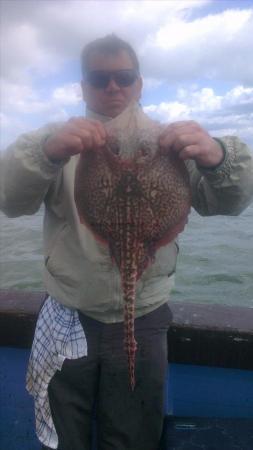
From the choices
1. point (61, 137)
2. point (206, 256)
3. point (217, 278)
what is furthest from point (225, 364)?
point (206, 256)

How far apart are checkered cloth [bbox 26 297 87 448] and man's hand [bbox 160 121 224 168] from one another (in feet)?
4.14

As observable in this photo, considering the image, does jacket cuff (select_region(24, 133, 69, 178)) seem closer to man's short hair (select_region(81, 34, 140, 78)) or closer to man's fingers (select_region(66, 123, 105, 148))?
man's fingers (select_region(66, 123, 105, 148))

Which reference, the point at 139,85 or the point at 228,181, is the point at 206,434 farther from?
the point at 139,85

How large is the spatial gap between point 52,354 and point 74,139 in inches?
56.4

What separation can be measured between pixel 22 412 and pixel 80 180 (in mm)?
2440

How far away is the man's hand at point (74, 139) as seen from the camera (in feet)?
6.38

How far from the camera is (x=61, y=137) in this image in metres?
2.07

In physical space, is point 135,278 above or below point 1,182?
below

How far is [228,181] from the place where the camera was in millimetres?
2307

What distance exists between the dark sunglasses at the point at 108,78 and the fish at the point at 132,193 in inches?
22.1

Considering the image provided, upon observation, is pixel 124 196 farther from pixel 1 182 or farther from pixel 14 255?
pixel 14 255

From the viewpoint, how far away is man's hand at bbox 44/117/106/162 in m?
1.94

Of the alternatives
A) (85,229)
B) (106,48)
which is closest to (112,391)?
(85,229)

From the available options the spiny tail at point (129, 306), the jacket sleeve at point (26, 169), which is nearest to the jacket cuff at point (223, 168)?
the spiny tail at point (129, 306)
